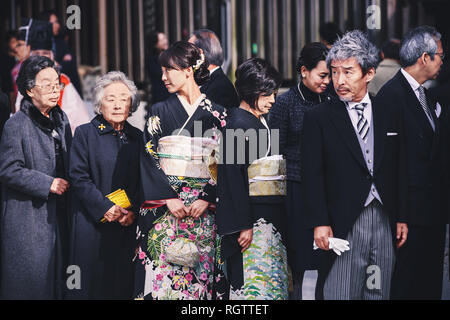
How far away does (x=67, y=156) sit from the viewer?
15.8ft

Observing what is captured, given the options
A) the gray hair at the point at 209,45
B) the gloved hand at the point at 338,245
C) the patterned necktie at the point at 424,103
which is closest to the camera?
the gloved hand at the point at 338,245

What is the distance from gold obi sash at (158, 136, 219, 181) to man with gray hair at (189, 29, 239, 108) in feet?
2.35

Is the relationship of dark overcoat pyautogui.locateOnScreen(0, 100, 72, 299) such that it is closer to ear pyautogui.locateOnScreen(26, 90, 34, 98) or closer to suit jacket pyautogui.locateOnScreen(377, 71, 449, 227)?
ear pyautogui.locateOnScreen(26, 90, 34, 98)

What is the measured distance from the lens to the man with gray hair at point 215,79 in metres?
5.01

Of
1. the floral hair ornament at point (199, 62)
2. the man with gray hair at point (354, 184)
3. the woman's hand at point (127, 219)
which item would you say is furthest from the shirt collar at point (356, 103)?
the woman's hand at point (127, 219)

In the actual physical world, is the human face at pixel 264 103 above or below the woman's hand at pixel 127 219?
above

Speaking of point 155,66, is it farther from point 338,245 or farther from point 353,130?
point 338,245

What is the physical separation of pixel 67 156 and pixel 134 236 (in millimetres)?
709

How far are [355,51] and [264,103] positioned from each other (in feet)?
2.23

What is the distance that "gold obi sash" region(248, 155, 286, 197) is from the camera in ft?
13.9

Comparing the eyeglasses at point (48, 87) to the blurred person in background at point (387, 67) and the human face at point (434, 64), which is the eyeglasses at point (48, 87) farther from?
the blurred person in background at point (387, 67)

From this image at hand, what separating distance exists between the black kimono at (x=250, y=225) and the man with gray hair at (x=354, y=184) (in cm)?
35
